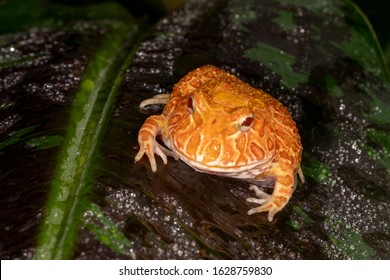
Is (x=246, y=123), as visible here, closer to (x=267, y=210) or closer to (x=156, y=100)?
(x=267, y=210)

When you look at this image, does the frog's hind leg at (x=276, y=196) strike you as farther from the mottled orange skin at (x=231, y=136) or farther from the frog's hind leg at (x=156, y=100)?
the frog's hind leg at (x=156, y=100)

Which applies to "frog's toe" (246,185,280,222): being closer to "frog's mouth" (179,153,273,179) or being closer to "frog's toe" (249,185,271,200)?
"frog's toe" (249,185,271,200)

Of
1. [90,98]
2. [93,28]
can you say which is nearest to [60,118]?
[90,98]

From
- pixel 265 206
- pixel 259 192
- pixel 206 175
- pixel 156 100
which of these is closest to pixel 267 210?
pixel 265 206

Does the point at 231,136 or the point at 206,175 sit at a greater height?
the point at 231,136

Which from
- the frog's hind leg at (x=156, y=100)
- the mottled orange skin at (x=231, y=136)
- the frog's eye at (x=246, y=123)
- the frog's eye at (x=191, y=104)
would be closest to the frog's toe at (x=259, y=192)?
the mottled orange skin at (x=231, y=136)
